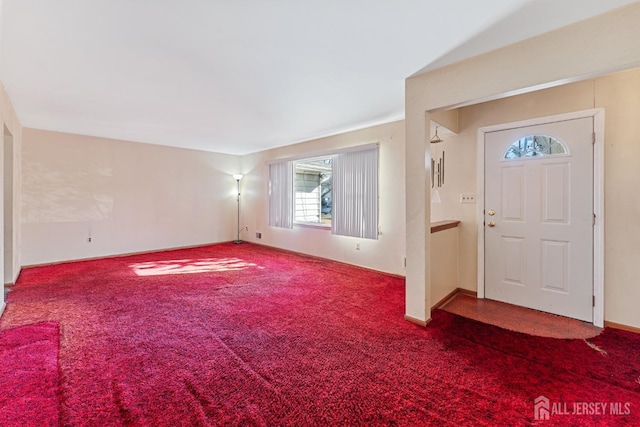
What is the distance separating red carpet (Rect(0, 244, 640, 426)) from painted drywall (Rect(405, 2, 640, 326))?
595mm

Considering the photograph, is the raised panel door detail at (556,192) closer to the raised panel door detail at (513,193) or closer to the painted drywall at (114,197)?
the raised panel door detail at (513,193)

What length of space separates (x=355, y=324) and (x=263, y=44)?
2.50m

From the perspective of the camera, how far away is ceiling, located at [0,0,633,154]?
5.86 ft

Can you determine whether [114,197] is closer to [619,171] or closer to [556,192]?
[556,192]

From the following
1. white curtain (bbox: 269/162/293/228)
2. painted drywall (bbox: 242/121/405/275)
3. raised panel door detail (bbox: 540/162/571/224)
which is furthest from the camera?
white curtain (bbox: 269/162/293/228)

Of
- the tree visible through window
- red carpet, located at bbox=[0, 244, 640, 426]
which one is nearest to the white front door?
red carpet, located at bbox=[0, 244, 640, 426]

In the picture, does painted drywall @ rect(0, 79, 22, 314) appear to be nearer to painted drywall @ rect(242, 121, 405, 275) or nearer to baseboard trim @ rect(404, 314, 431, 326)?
painted drywall @ rect(242, 121, 405, 275)

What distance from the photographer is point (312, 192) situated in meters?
6.25

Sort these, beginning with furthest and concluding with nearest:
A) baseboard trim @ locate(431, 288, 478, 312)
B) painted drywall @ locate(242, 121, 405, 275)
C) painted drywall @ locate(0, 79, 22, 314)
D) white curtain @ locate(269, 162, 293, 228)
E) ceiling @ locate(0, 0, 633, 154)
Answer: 1. white curtain @ locate(269, 162, 293, 228)
2. painted drywall @ locate(242, 121, 405, 275)
3. painted drywall @ locate(0, 79, 22, 314)
4. baseboard trim @ locate(431, 288, 478, 312)
5. ceiling @ locate(0, 0, 633, 154)

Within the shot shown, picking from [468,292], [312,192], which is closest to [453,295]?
[468,292]

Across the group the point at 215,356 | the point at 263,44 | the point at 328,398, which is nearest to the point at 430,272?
the point at 328,398

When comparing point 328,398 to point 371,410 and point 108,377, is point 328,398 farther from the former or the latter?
point 108,377

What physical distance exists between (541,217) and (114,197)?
6.82 metres

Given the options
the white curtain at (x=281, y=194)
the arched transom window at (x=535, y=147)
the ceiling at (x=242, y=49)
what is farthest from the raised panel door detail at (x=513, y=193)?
the white curtain at (x=281, y=194)
